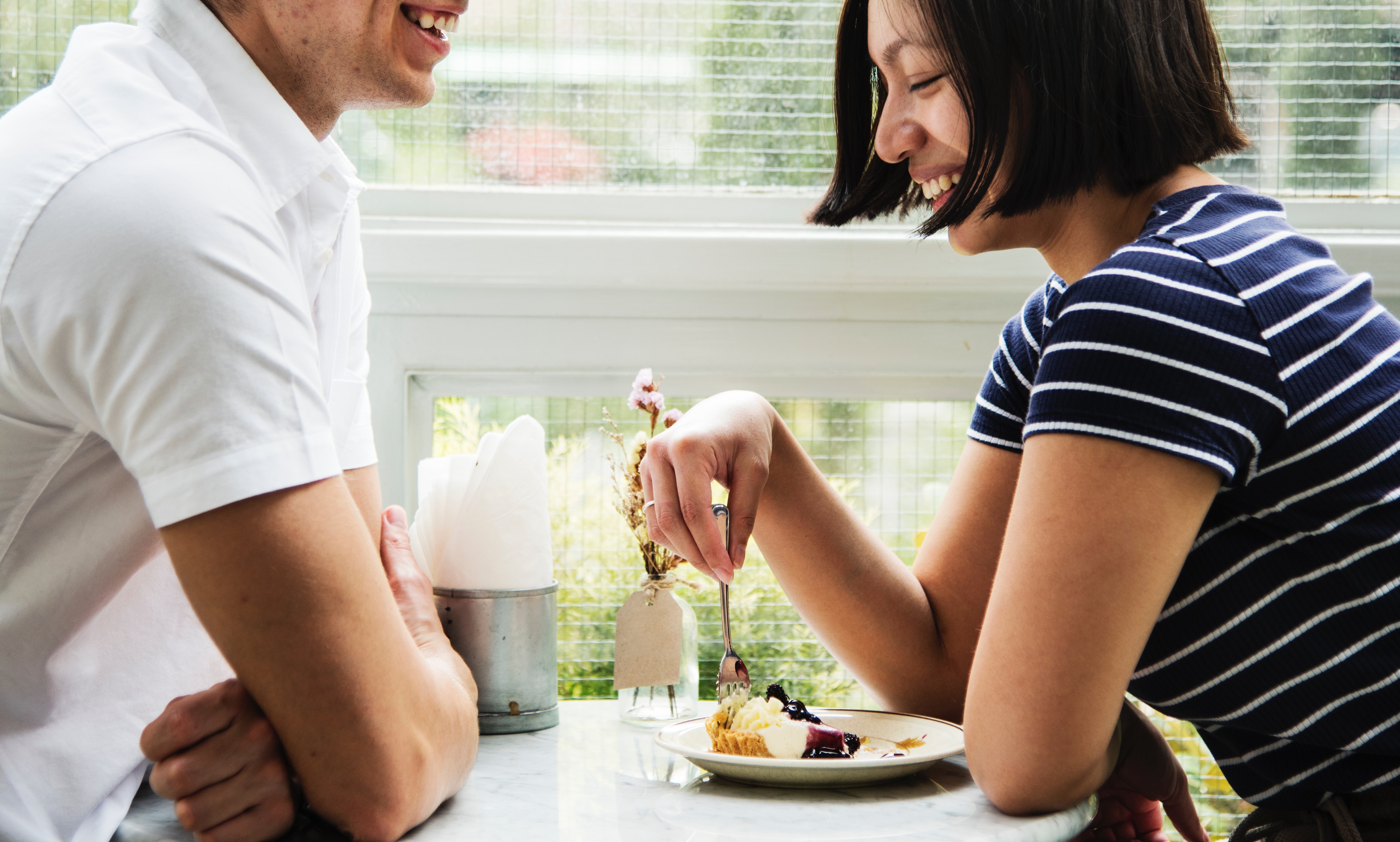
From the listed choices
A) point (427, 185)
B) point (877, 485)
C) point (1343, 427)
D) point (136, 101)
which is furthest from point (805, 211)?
point (136, 101)

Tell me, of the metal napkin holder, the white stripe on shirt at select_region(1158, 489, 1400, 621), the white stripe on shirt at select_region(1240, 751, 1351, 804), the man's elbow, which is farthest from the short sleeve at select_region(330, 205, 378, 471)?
the white stripe on shirt at select_region(1240, 751, 1351, 804)

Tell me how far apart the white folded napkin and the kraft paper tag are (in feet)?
0.33

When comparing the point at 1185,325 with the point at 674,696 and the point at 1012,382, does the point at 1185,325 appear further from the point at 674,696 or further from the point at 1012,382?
the point at 674,696

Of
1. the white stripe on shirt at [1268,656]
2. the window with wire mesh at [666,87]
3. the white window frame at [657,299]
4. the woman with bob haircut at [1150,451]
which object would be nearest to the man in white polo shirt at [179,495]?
the woman with bob haircut at [1150,451]

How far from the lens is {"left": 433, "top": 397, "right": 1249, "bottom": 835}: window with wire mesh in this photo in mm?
1738

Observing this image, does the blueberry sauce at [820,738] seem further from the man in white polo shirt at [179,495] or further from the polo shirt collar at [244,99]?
the polo shirt collar at [244,99]

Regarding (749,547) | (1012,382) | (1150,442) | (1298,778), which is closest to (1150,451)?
(1150,442)

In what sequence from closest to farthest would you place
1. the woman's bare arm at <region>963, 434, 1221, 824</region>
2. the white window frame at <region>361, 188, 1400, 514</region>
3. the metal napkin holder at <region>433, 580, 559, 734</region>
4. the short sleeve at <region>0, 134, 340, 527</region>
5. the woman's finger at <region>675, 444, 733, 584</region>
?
the short sleeve at <region>0, 134, 340, 527</region> < the woman's bare arm at <region>963, 434, 1221, 824</region> < the woman's finger at <region>675, 444, 733, 584</region> < the metal napkin holder at <region>433, 580, 559, 734</region> < the white window frame at <region>361, 188, 1400, 514</region>

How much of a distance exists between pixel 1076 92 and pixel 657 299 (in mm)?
826

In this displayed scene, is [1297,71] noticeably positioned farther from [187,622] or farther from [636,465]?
[187,622]

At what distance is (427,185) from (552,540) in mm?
601

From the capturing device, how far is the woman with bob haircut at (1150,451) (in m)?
0.79

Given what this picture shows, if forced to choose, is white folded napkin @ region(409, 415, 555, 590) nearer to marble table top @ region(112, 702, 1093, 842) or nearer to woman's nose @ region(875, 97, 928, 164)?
marble table top @ region(112, 702, 1093, 842)

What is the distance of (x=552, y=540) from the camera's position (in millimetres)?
1756
